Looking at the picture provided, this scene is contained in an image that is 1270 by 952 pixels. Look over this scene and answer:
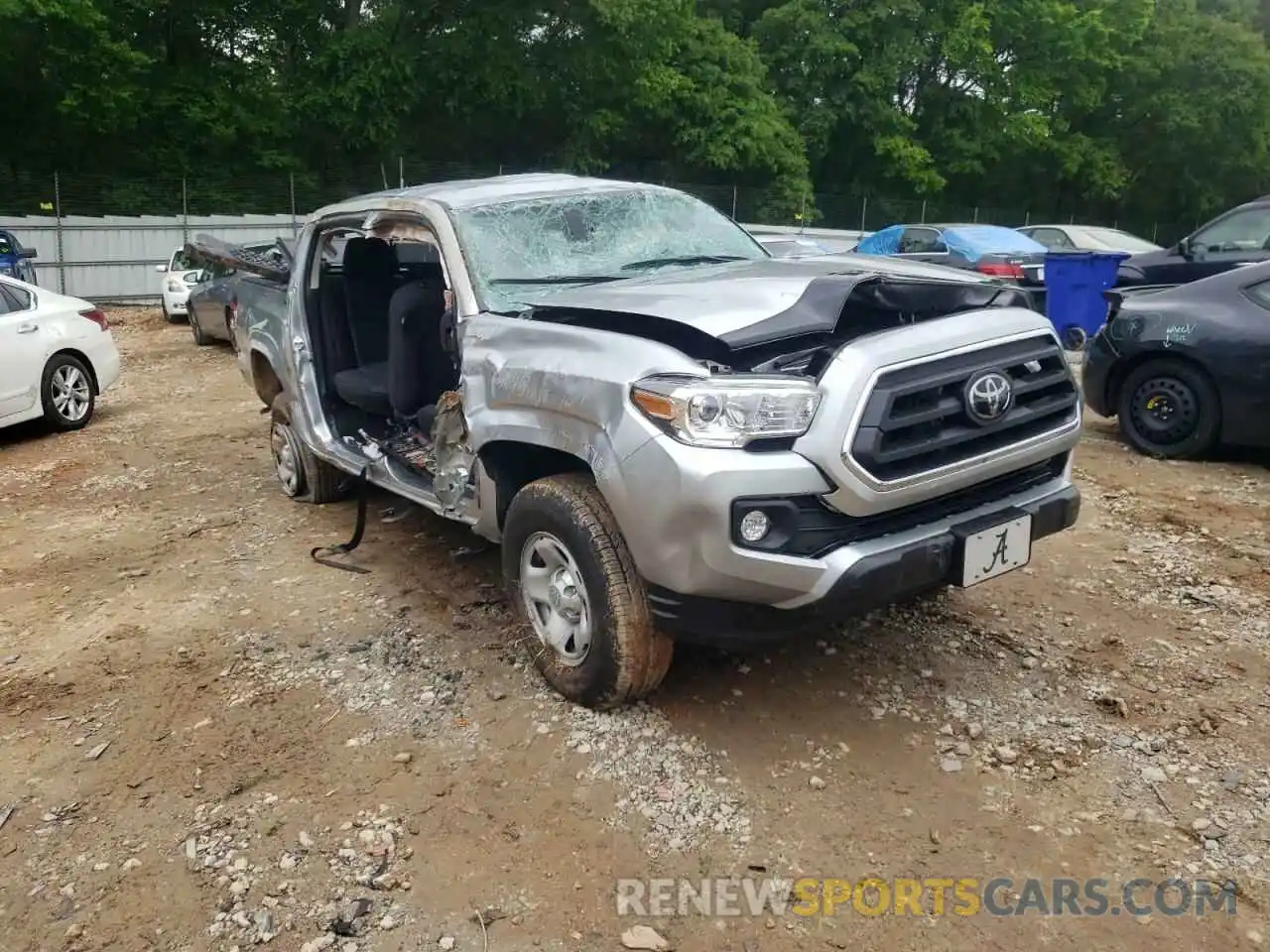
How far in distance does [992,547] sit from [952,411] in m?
0.48

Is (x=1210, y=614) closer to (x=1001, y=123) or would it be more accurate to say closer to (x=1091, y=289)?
(x=1091, y=289)

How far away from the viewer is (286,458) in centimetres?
679

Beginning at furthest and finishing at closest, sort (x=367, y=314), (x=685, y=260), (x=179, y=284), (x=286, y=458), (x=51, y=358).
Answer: (x=179, y=284)
(x=51, y=358)
(x=286, y=458)
(x=367, y=314)
(x=685, y=260)

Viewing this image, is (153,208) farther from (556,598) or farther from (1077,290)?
(556,598)

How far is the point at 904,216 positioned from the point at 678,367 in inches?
1213

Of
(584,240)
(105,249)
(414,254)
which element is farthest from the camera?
(105,249)

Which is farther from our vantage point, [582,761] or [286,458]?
[286,458]

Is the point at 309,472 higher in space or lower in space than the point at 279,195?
lower

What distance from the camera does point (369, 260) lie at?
5867 mm

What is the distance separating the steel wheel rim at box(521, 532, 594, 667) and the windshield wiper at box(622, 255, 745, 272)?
56.0 inches

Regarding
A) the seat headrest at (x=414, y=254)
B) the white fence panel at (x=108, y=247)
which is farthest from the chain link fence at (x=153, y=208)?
the seat headrest at (x=414, y=254)

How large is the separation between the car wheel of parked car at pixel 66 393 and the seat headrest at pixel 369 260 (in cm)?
483

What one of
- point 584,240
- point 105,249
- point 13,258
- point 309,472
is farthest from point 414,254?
point 105,249

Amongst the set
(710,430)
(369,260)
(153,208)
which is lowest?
(710,430)
